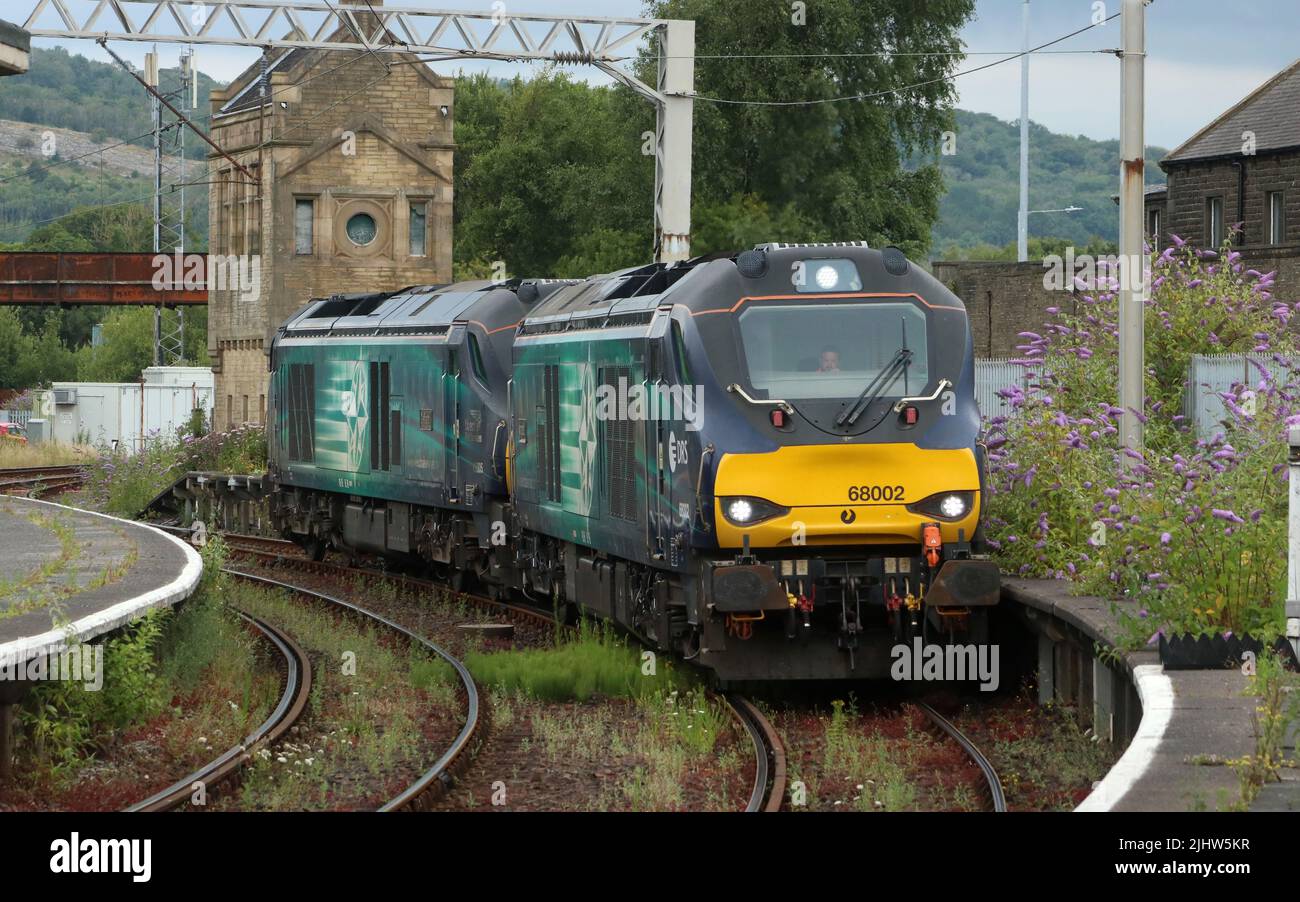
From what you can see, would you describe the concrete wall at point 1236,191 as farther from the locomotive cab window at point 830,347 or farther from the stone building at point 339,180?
the locomotive cab window at point 830,347

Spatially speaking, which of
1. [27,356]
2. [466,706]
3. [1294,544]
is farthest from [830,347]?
[27,356]

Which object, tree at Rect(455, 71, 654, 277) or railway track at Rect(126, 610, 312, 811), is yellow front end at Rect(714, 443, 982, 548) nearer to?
railway track at Rect(126, 610, 312, 811)

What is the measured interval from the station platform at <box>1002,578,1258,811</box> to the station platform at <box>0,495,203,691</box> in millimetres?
6132

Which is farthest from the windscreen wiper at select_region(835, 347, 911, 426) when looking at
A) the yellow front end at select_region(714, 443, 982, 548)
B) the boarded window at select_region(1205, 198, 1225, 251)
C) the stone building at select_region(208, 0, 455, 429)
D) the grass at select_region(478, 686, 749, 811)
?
the boarded window at select_region(1205, 198, 1225, 251)

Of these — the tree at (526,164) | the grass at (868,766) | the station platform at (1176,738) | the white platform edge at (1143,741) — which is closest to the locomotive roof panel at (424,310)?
the grass at (868,766)

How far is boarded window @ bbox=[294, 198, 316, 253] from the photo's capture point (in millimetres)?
46281

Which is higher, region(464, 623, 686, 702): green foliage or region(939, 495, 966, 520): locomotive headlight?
region(939, 495, 966, 520): locomotive headlight

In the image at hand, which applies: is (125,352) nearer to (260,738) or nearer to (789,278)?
(789,278)

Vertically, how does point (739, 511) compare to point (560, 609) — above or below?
above

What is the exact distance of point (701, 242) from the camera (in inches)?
1367

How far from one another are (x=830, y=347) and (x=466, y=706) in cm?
387

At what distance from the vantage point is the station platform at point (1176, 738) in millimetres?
8000

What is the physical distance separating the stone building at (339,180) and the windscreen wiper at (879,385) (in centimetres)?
3334

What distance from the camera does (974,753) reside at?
12.0 meters
